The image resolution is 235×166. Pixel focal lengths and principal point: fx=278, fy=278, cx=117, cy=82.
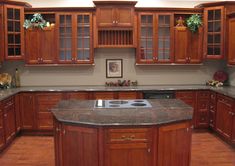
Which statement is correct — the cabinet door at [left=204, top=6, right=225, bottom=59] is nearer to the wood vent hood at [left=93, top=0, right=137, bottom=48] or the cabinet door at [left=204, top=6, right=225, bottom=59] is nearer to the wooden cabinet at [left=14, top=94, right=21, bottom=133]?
the wood vent hood at [left=93, top=0, right=137, bottom=48]

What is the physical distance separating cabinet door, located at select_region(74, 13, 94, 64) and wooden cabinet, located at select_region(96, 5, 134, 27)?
0.23 m

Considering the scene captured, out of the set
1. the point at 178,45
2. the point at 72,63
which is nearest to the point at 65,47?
the point at 72,63

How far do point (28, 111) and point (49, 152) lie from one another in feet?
3.81

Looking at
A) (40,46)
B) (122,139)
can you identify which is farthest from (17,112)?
(122,139)

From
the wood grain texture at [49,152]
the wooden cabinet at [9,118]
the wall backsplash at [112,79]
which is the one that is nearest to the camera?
the wood grain texture at [49,152]

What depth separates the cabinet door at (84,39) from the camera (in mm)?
5496

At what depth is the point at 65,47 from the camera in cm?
553

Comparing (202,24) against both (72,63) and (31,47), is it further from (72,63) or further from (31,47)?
(31,47)

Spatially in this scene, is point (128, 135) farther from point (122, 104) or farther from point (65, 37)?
point (65, 37)

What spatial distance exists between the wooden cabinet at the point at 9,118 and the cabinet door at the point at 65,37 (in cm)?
129

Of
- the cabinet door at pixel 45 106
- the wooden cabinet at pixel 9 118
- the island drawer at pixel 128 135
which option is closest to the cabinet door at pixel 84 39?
the cabinet door at pixel 45 106

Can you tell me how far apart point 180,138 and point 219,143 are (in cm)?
217

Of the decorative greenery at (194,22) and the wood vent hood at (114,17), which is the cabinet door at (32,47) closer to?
the wood vent hood at (114,17)

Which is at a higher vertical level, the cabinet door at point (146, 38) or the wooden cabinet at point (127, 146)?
the cabinet door at point (146, 38)
